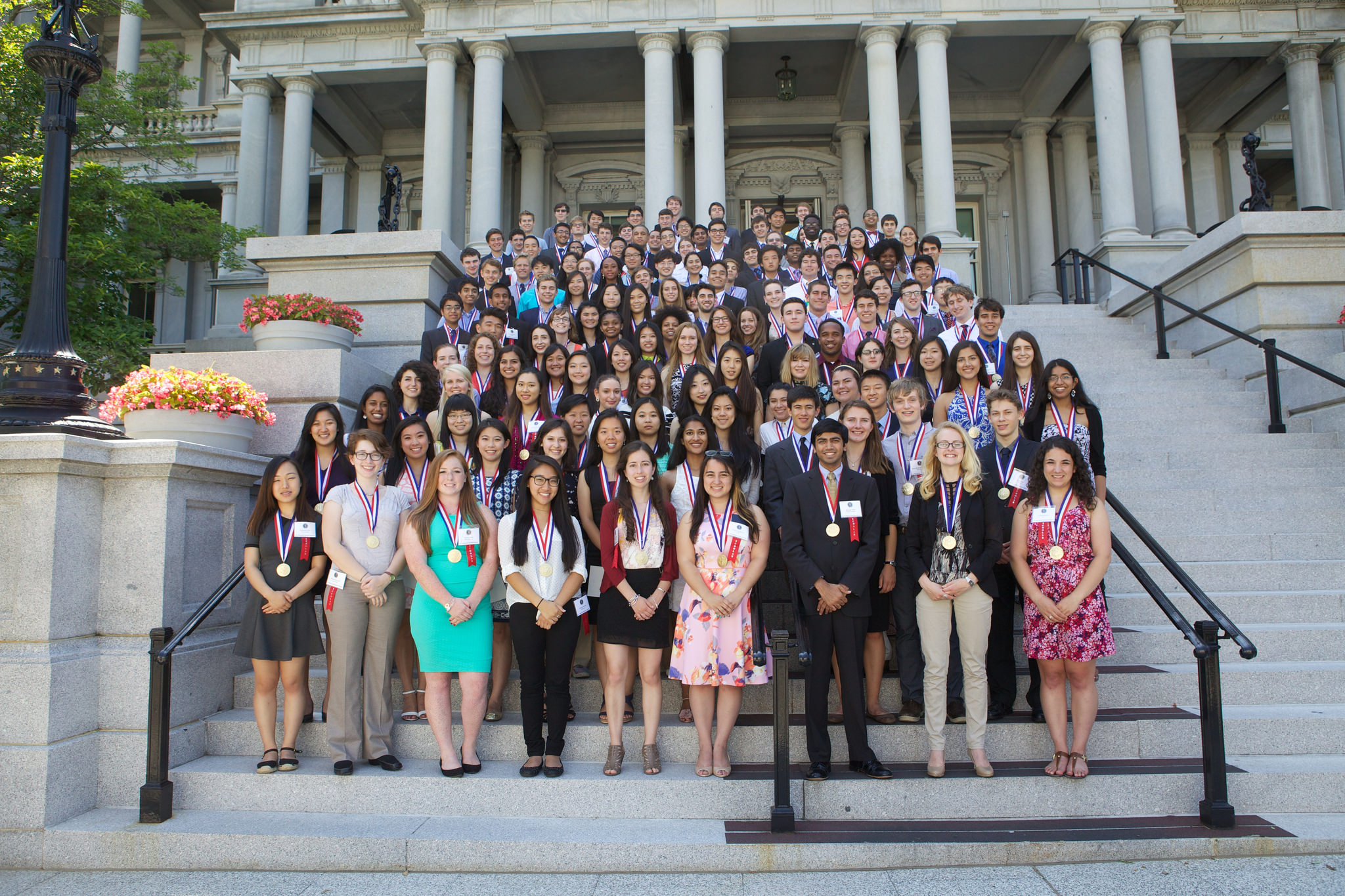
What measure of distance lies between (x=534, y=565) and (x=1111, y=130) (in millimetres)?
15538

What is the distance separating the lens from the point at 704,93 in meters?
16.2

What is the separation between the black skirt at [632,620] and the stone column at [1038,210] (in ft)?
59.1

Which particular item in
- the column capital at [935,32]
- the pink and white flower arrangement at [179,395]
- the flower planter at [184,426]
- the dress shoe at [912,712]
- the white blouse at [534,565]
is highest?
the column capital at [935,32]

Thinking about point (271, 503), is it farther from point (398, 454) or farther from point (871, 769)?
point (871, 769)

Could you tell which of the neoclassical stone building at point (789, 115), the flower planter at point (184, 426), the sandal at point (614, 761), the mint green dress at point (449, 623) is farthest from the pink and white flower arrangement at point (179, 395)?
the neoclassical stone building at point (789, 115)

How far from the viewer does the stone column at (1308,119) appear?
725 inches

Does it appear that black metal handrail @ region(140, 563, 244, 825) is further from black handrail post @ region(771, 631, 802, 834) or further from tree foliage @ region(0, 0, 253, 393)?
tree foliage @ region(0, 0, 253, 393)

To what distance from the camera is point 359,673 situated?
210 inches

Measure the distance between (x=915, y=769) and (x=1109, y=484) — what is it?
4062 millimetres

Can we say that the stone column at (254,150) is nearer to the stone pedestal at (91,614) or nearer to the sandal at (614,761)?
the stone pedestal at (91,614)

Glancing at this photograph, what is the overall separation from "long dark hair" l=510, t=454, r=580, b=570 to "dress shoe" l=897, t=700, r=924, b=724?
2276mm

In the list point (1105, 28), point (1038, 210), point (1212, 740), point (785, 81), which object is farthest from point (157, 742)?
point (1038, 210)

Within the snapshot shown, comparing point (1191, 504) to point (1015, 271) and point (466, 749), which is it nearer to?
point (466, 749)

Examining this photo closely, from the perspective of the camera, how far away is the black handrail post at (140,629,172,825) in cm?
486
